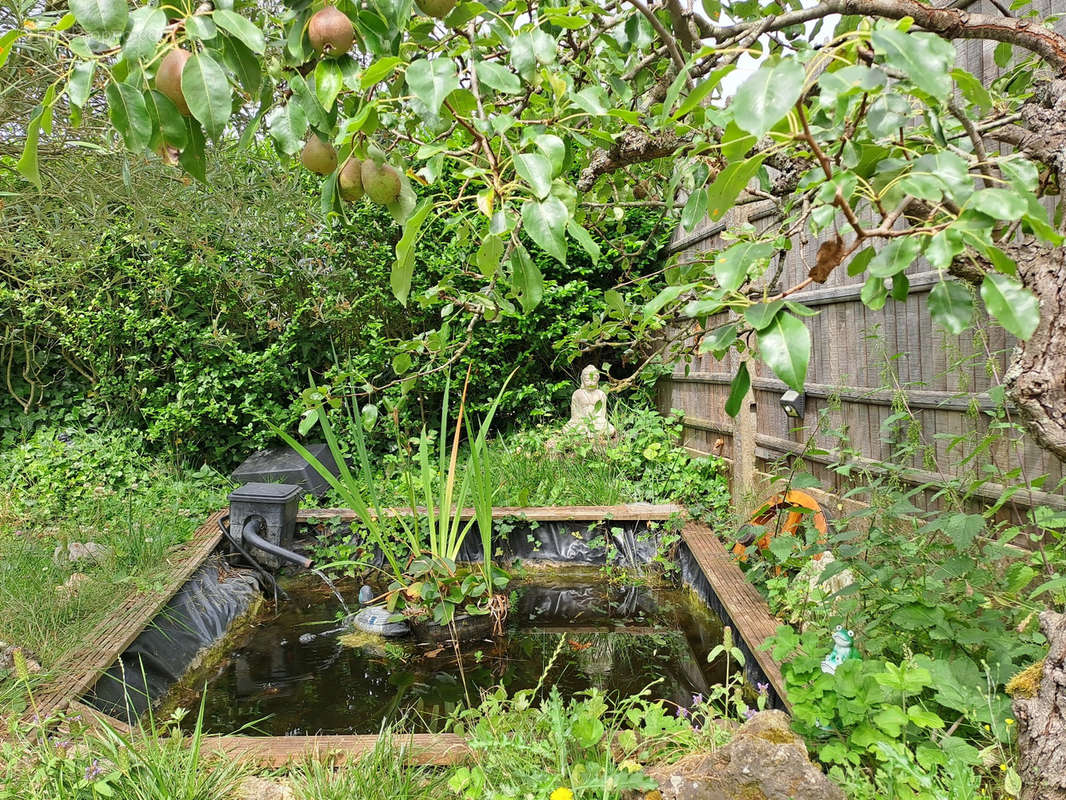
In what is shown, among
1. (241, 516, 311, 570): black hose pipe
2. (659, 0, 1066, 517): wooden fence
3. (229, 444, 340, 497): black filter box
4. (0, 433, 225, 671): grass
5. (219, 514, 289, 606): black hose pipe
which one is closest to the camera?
(659, 0, 1066, 517): wooden fence

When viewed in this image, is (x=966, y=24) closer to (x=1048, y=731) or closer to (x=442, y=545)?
(x=1048, y=731)

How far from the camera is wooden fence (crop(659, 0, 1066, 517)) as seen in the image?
1999 mm

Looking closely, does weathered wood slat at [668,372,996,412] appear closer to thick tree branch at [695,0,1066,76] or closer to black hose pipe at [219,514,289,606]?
thick tree branch at [695,0,1066,76]

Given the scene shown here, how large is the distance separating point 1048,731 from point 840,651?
80 centimetres

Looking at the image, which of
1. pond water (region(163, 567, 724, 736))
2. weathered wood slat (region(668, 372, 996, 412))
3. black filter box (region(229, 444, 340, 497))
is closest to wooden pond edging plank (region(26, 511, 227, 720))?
pond water (region(163, 567, 724, 736))

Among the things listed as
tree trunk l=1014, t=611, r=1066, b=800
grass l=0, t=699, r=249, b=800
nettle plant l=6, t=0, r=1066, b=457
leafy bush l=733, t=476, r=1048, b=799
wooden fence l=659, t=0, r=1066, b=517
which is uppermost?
nettle plant l=6, t=0, r=1066, b=457

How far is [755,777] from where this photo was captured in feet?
4.16

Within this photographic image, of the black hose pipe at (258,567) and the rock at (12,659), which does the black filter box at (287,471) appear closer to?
the black hose pipe at (258,567)

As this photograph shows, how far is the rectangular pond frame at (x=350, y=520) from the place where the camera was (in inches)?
69.7

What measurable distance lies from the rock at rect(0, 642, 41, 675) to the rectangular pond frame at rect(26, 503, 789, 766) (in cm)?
8

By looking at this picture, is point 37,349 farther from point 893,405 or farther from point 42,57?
point 893,405

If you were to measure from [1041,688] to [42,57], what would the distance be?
10.7 feet

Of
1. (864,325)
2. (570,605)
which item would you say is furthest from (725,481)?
(864,325)

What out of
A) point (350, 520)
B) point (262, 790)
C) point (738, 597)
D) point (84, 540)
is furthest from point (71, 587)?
point (738, 597)
